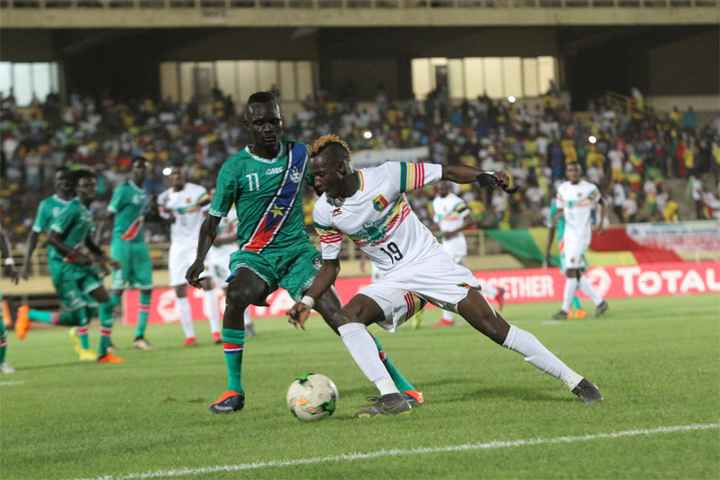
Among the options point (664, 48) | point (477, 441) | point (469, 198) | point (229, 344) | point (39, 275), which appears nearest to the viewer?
point (477, 441)

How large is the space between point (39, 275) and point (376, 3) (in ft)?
55.2

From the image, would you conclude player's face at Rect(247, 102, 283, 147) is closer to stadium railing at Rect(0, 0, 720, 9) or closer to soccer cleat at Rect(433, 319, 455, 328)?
soccer cleat at Rect(433, 319, 455, 328)

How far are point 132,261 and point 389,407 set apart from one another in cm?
1002

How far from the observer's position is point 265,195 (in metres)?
9.15

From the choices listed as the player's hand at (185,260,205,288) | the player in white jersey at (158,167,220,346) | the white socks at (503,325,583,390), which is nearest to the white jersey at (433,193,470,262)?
the player in white jersey at (158,167,220,346)

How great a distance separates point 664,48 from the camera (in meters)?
50.3

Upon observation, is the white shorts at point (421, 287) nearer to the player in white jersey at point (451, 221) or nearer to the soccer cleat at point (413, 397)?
the soccer cleat at point (413, 397)

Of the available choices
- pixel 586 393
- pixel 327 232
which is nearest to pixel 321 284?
pixel 327 232

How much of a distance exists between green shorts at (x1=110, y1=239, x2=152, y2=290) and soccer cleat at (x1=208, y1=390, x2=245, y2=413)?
28.1 ft

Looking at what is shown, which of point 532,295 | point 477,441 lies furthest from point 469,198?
point 477,441

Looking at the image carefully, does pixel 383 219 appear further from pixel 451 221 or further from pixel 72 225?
pixel 451 221

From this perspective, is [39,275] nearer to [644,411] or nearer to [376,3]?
[376,3]

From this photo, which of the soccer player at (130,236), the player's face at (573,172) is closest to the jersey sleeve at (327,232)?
the soccer player at (130,236)

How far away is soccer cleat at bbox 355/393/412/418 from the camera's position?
309 inches
